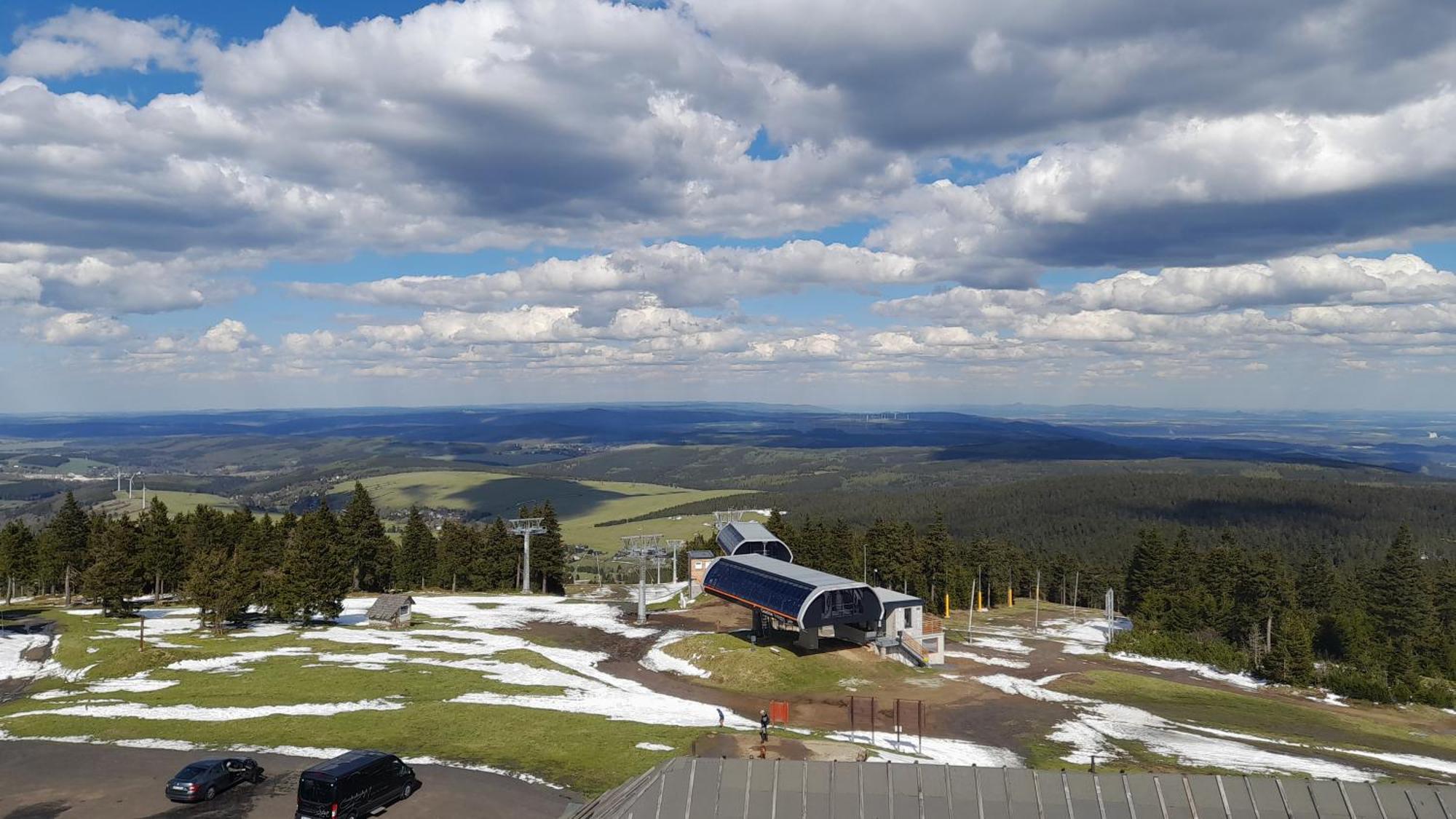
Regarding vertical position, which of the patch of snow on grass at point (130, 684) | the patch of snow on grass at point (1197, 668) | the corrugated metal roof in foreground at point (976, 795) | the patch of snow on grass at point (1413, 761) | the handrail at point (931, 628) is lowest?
the patch of snow on grass at point (1197, 668)

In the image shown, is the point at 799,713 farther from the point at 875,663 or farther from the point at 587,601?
the point at 587,601

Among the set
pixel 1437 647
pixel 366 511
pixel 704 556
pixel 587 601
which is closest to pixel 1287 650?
pixel 1437 647

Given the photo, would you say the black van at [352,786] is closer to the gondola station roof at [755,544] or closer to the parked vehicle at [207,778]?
the parked vehicle at [207,778]

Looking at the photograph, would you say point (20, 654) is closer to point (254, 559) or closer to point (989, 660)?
point (254, 559)

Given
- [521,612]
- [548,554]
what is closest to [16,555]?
[521,612]

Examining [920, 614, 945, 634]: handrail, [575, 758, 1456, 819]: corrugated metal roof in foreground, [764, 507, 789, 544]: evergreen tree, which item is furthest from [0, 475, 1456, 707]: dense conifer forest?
[575, 758, 1456, 819]: corrugated metal roof in foreground

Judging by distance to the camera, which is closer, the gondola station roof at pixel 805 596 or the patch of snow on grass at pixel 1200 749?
the patch of snow on grass at pixel 1200 749

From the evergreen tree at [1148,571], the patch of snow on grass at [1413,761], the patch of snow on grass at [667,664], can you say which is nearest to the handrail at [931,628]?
the patch of snow on grass at [667,664]
